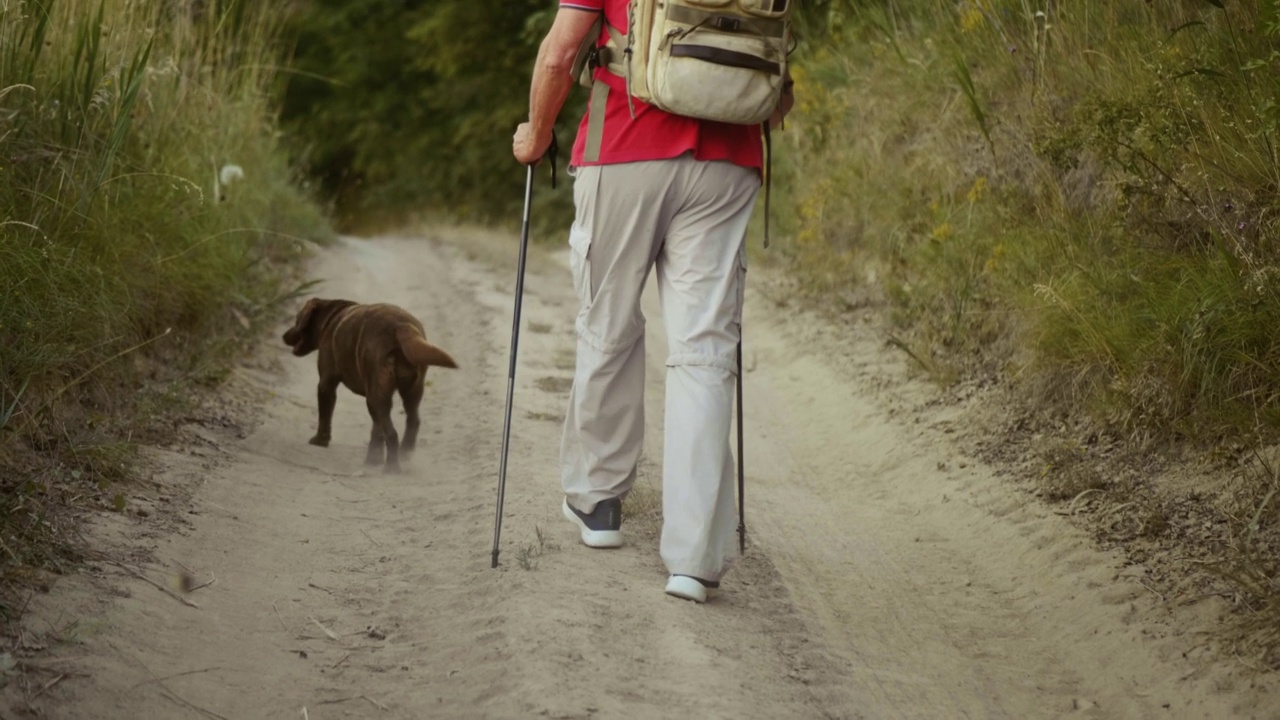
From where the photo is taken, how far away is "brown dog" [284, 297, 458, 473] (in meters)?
5.60

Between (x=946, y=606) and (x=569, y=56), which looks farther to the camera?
(x=946, y=606)

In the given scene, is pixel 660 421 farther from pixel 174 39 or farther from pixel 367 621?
pixel 174 39

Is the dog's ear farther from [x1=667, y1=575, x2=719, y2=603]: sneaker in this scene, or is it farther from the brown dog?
[x1=667, y1=575, x2=719, y2=603]: sneaker

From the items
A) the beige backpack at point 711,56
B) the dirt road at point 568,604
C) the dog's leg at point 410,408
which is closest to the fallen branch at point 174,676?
the dirt road at point 568,604

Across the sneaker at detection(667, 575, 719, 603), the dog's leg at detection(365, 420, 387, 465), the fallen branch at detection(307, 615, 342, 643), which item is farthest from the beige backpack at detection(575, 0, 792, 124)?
the dog's leg at detection(365, 420, 387, 465)

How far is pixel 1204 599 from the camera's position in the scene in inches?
151

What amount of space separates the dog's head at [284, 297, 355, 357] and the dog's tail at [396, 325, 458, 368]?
74 cm

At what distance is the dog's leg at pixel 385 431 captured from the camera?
18.5ft

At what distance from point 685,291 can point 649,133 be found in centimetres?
46

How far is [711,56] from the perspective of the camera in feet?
11.7

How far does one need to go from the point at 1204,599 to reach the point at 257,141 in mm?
8337

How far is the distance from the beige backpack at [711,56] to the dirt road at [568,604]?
1427mm

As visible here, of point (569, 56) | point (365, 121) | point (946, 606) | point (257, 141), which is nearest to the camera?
point (569, 56)

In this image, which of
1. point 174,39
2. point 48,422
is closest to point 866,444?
point 48,422
